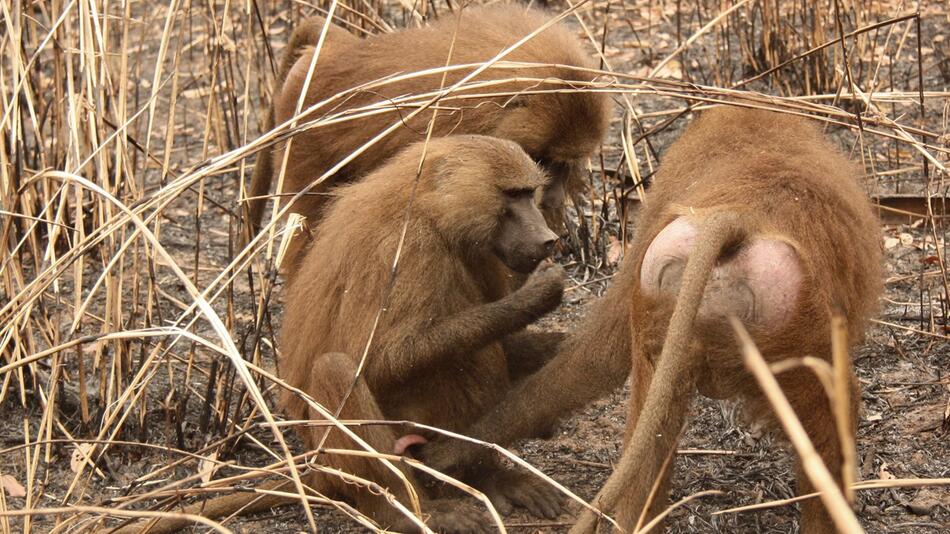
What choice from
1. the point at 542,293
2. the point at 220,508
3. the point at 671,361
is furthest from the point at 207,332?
the point at 671,361

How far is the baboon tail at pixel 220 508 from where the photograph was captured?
12.6ft

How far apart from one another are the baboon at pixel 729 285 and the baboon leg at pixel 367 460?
0.42 m

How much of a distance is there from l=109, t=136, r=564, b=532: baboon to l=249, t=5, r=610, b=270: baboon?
0.64m

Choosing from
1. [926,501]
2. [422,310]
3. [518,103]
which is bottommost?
[926,501]

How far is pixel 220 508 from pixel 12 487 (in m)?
0.90

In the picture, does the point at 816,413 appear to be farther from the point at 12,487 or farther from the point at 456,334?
the point at 12,487

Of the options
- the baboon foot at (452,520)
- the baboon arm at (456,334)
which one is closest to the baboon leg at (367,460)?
the baboon foot at (452,520)

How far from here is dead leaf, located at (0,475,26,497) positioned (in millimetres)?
4273

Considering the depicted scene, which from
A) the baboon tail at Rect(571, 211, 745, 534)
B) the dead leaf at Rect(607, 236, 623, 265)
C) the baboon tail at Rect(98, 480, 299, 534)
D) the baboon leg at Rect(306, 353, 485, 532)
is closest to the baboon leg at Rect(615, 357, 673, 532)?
the baboon tail at Rect(571, 211, 745, 534)

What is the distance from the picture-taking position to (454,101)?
15.6ft

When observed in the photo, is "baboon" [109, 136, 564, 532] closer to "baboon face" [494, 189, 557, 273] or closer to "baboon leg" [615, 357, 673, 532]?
"baboon face" [494, 189, 557, 273]

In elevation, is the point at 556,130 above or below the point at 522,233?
above

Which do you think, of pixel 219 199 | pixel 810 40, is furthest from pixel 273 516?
pixel 810 40

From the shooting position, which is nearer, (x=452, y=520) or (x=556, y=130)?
(x=452, y=520)
